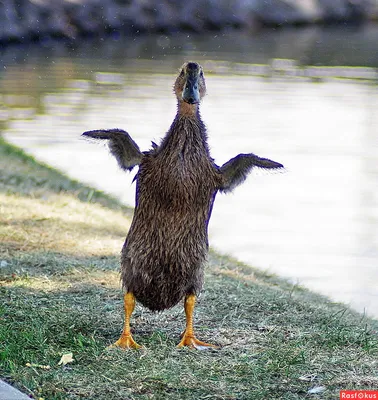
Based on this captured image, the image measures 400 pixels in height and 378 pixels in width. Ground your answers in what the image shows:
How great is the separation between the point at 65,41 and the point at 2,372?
1838cm

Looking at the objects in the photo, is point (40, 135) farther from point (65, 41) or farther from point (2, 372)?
point (65, 41)

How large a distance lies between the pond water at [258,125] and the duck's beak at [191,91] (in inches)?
20.6

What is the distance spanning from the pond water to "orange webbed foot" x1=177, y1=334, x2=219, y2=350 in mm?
868

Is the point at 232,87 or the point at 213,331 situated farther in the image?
the point at 232,87

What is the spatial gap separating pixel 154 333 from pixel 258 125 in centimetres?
805

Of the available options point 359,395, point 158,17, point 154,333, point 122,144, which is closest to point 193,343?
point 154,333

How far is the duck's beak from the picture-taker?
4.61 m

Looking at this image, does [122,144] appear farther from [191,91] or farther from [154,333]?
[154,333]

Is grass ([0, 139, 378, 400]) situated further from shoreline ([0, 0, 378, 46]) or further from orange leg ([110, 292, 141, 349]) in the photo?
shoreline ([0, 0, 378, 46])

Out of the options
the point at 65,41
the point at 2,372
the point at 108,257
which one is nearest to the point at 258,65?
the point at 65,41

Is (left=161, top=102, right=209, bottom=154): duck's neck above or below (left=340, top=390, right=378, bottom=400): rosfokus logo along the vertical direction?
above

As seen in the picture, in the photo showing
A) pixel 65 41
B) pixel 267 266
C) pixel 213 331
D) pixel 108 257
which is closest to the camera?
pixel 213 331

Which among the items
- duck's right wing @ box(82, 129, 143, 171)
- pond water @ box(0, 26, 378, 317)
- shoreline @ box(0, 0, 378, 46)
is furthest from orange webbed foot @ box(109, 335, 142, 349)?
shoreline @ box(0, 0, 378, 46)

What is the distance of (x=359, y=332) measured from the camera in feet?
17.2
